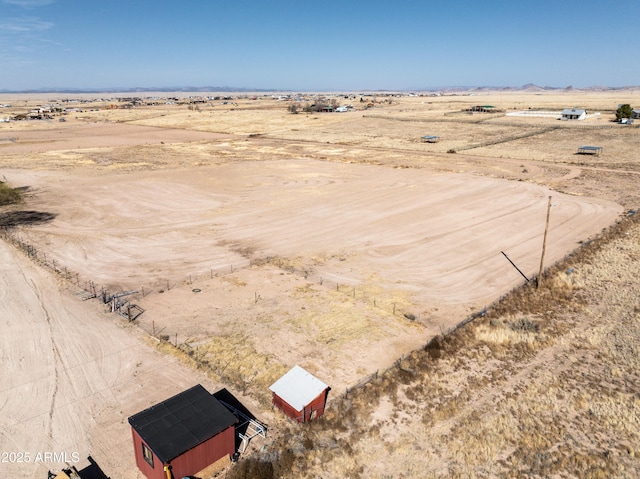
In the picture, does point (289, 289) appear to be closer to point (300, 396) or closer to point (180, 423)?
point (300, 396)

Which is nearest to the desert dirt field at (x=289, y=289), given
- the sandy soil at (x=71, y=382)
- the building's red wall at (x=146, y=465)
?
the sandy soil at (x=71, y=382)

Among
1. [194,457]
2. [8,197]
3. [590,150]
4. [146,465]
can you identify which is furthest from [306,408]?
[590,150]

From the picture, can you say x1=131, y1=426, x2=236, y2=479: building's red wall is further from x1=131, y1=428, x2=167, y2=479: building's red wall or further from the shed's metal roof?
the shed's metal roof

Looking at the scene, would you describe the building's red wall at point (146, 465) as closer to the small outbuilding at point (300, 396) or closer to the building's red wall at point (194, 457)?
the building's red wall at point (194, 457)

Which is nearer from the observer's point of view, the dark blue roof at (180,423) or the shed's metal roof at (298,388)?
the dark blue roof at (180,423)

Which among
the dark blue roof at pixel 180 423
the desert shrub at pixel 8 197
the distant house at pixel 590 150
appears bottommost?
the dark blue roof at pixel 180 423

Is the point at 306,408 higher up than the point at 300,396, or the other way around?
the point at 300,396
